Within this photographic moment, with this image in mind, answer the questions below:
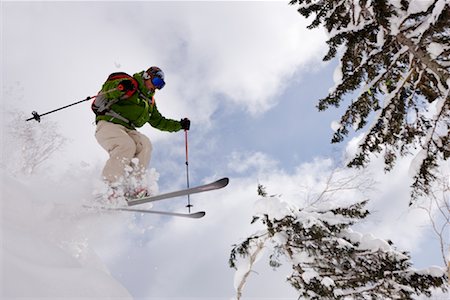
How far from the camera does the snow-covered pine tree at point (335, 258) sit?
349 inches

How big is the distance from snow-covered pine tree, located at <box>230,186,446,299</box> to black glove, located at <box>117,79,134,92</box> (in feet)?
17.9

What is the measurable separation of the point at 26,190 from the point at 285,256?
771 cm

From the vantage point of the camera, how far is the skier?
202 inches

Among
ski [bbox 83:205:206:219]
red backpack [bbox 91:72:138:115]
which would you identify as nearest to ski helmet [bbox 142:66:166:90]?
red backpack [bbox 91:72:138:115]

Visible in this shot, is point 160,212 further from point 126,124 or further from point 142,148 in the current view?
point 126,124

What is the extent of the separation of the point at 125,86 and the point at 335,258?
295 inches

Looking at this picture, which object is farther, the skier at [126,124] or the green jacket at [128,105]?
the green jacket at [128,105]

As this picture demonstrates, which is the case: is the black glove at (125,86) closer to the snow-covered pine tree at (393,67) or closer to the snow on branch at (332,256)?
the snow-covered pine tree at (393,67)

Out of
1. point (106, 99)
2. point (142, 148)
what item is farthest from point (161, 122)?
point (106, 99)

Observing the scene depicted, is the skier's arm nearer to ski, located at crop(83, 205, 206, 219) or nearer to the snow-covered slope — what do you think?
ski, located at crop(83, 205, 206, 219)

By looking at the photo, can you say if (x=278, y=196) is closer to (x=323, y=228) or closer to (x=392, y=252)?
(x=323, y=228)

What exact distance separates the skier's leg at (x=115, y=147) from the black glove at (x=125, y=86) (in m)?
0.57

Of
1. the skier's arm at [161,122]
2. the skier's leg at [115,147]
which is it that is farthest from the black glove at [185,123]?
the skier's leg at [115,147]

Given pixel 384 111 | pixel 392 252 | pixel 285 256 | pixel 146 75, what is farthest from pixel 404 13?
pixel 285 256
